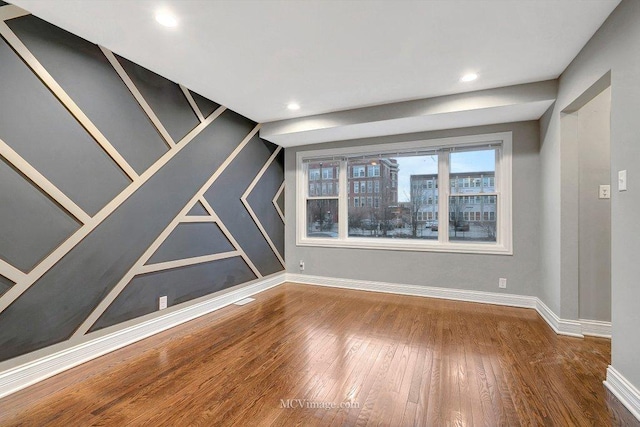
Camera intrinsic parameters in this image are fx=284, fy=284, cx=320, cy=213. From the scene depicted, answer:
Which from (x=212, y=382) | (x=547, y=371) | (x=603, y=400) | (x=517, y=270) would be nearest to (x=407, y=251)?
(x=517, y=270)

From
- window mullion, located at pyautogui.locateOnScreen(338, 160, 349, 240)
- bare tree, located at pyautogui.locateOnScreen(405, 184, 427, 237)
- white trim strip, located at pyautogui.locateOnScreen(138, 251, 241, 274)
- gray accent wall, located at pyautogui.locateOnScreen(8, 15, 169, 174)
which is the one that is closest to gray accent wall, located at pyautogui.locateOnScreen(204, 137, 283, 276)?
white trim strip, located at pyautogui.locateOnScreen(138, 251, 241, 274)

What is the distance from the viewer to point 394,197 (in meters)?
4.32

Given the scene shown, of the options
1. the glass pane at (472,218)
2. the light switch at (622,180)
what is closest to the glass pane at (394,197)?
the glass pane at (472,218)

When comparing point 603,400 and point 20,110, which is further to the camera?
point 20,110

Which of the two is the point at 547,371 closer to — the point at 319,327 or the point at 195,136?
the point at 319,327

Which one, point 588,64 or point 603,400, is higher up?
point 588,64

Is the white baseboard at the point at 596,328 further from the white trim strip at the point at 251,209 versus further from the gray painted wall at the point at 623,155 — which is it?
the white trim strip at the point at 251,209

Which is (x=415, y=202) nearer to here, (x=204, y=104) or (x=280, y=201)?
(x=280, y=201)

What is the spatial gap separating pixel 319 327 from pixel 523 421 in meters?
1.75

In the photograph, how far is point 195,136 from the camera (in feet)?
10.4

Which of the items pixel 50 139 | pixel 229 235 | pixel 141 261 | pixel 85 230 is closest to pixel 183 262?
pixel 141 261

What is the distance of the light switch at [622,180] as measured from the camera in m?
1.74

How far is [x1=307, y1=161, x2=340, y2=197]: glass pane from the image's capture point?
4688 millimetres

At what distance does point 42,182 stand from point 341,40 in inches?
94.9
